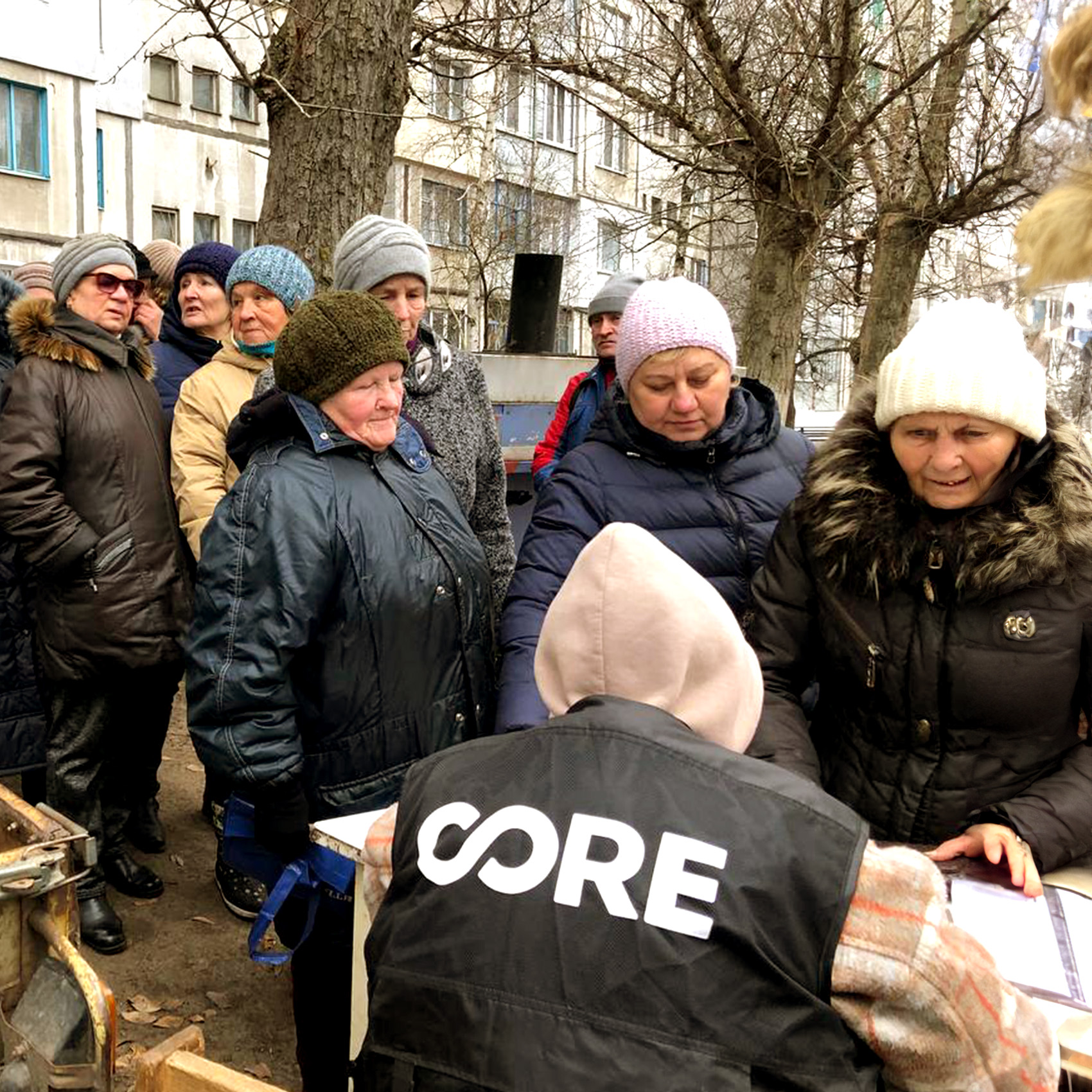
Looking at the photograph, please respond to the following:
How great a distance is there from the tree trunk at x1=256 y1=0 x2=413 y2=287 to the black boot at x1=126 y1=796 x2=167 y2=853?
90.3 inches

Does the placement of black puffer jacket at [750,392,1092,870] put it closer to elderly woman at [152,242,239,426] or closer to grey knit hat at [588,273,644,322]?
elderly woman at [152,242,239,426]

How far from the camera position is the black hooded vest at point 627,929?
4.16 feet

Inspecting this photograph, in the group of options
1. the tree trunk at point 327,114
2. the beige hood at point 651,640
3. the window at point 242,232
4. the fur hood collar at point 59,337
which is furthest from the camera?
the window at point 242,232

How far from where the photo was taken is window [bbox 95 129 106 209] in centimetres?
2223

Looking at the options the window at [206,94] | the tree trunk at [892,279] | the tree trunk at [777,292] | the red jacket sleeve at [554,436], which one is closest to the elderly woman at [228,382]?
the red jacket sleeve at [554,436]

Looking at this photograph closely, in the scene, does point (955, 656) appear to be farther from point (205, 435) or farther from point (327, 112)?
point (327, 112)

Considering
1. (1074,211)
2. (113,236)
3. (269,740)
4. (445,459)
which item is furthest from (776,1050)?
(113,236)

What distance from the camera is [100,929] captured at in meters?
3.55

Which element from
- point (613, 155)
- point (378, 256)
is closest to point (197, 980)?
point (378, 256)

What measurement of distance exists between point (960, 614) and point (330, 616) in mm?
1205

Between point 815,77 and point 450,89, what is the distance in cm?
1833

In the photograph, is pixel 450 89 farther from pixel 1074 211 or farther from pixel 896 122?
pixel 1074 211

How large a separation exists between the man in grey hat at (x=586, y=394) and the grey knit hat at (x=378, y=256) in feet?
3.61

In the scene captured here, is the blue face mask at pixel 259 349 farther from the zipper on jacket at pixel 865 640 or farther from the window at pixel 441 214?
the window at pixel 441 214
